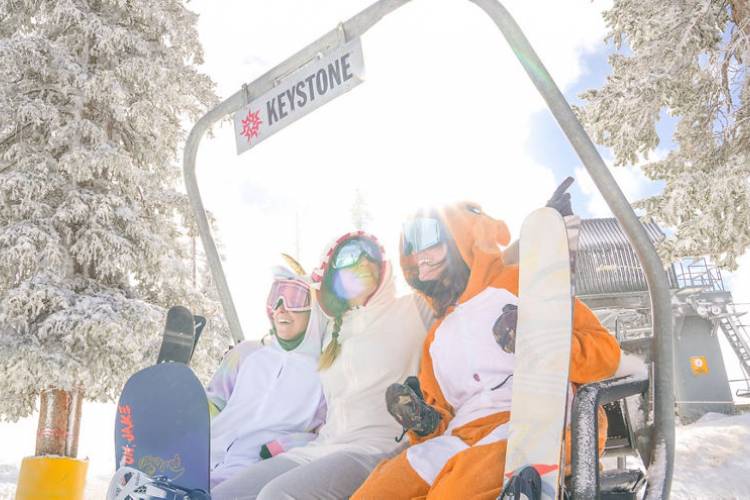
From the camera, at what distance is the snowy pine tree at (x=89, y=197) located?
6.98 m

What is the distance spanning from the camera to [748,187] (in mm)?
6168

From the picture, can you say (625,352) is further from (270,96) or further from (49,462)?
(49,462)

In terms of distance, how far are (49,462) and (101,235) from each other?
2.81 metres

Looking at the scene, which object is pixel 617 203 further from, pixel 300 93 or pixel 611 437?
pixel 300 93

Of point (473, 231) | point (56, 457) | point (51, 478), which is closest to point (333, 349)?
point (473, 231)

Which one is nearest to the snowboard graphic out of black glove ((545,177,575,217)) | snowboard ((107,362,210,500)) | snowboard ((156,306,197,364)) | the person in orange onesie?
snowboard ((156,306,197,364))

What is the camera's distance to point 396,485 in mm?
1836

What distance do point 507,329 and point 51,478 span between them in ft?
22.3

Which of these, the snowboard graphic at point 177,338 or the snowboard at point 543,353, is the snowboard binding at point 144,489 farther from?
the snowboard at point 543,353

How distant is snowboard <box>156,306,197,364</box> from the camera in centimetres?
279

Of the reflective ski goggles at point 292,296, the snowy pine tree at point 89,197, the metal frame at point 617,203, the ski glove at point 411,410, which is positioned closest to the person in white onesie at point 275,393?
the reflective ski goggles at point 292,296

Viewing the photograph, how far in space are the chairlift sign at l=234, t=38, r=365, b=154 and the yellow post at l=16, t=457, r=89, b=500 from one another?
18.2 feet

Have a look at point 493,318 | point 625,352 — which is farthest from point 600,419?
point 493,318

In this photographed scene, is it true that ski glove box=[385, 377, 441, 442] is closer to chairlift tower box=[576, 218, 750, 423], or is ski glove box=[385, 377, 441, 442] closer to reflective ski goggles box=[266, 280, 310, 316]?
reflective ski goggles box=[266, 280, 310, 316]
